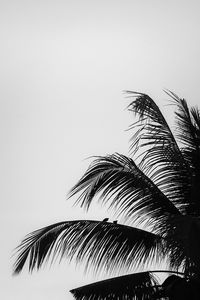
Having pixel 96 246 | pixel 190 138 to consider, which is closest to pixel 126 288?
pixel 96 246

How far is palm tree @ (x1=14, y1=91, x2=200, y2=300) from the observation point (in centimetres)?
719

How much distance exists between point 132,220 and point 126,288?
0.87 meters

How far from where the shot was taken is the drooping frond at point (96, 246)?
23.6 feet

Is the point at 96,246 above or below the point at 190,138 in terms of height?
below

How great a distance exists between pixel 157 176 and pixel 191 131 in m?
0.80

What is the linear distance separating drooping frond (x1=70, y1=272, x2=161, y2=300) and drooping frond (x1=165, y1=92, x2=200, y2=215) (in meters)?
1.06

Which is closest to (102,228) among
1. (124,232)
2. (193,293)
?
(124,232)

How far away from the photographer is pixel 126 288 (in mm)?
7215

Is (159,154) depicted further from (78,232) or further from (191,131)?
(78,232)

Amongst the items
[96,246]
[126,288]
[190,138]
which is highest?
[190,138]

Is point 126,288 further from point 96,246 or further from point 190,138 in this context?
point 190,138

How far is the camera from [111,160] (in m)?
7.59

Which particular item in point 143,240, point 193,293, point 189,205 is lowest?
point 193,293

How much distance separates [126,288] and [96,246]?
656mm
